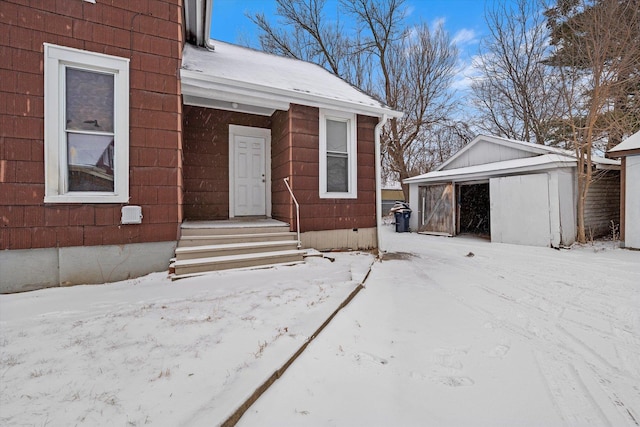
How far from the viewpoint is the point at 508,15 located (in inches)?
570

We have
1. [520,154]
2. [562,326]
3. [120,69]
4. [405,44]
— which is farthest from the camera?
[405,44]

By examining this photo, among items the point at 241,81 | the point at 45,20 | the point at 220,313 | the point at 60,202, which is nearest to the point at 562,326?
the point at 220,313

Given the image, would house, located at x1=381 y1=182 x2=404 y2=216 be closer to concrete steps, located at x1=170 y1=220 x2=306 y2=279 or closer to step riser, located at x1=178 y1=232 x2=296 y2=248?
step riser, located at x1=178 y1=232 x2=296 y2=248

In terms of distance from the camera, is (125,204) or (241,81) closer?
(125,204)

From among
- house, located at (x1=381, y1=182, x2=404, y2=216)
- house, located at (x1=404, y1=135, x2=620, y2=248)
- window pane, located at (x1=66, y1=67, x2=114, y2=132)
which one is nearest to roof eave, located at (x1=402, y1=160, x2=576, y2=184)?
house, located at (x1=404, y1=135, x2=620, y2=248)

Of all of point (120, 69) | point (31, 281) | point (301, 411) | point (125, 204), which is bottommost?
point (301, 411)

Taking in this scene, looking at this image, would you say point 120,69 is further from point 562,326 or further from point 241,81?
point 562,326

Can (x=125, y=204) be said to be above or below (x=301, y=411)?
above

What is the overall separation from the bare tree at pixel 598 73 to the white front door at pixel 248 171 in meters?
7.73

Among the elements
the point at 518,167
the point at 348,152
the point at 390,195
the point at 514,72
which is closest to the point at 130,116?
the point at 348,152

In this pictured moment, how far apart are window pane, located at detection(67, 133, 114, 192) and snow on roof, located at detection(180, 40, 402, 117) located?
1.52 m

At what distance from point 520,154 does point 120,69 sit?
11.2 m

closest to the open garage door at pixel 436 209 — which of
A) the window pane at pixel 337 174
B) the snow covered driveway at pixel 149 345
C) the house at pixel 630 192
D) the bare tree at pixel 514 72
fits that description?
the house at pixel 630 192

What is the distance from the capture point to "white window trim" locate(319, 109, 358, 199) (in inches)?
229
